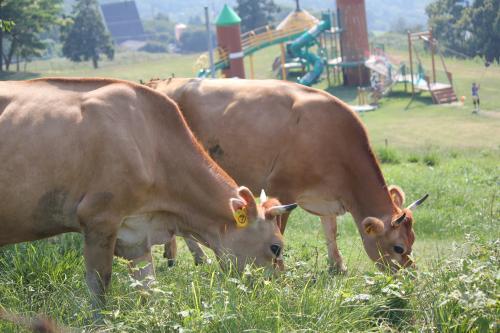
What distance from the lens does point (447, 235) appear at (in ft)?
37.5

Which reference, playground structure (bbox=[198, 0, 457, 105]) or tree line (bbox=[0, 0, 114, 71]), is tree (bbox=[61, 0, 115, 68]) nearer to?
tree line (bbox=[0, 0, 114, 71])

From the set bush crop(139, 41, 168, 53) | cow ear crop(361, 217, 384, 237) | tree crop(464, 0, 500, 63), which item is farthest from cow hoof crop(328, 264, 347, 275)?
bush crop(139, 41, 168, 53)

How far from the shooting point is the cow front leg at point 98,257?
683 cm

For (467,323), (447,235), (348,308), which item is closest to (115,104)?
(348,308)

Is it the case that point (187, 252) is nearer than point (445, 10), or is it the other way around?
point (187, 252)

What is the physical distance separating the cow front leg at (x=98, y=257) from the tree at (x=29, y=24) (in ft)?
145

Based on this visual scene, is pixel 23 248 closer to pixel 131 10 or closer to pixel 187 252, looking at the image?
pixel 187 252

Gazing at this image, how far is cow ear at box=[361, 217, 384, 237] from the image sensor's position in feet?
28.1

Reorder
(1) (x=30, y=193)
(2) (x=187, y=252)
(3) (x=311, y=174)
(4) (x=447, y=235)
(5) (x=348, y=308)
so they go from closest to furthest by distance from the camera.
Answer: (5) (x=348, y=308) < (1) (x=30, y=193) < (3) (x=311, y=174) < (2) (x=187, y=252) < (4) (x=447, y=235)

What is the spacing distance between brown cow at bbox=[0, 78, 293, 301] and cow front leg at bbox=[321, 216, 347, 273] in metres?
1.32

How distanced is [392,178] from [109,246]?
9981 millimetres

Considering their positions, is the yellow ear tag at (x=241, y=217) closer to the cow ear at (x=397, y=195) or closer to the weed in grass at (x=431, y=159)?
the cow ear at (x=397, y=195)

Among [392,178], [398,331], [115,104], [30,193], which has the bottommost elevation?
[392,178]

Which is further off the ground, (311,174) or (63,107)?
(63,107)
